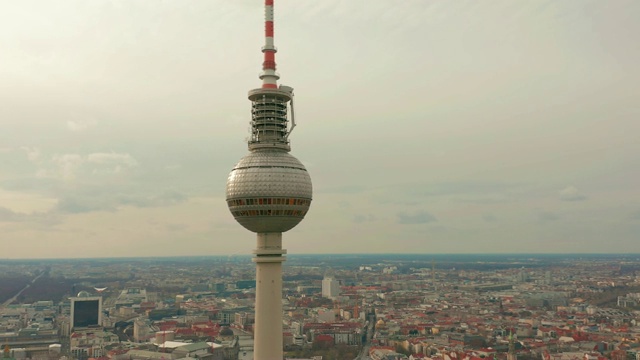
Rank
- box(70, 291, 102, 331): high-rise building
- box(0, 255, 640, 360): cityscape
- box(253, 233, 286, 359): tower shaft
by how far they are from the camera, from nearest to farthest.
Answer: box(253, 233, 286, 359): tower shaft, box(0, 255, 640, 360): cityscape, box(70, 291, 102, 331): high-rise building

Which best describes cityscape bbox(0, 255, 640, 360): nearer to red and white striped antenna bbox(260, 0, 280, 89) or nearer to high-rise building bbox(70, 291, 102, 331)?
high-rise building bbox(70, 291, 102, 331)

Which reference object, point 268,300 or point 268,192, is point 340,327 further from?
point 268,192

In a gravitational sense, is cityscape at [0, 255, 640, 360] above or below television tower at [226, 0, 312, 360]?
below

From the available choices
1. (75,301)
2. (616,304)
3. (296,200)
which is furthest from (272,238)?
(616,304)

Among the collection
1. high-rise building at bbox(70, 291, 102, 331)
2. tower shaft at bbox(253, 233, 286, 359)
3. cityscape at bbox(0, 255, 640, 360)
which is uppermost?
tower shaft at bbox(253, 233, 286, 359)

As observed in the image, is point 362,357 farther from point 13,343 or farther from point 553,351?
point 13,343

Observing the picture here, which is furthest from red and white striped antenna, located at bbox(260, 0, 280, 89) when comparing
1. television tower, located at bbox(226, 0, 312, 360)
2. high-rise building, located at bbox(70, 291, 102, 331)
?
high-rise building, located at bbox(70, 291, 102, 331)

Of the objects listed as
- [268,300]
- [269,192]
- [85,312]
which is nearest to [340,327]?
[85,312]

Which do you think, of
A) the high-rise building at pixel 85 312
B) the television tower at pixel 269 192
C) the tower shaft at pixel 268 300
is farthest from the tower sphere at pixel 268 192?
the high-rise building at pixel 85 312
